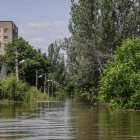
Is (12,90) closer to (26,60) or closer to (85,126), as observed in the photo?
(85,126)

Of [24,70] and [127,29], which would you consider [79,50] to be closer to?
[127,29]

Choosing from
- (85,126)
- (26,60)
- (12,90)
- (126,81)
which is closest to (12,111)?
(126,81)

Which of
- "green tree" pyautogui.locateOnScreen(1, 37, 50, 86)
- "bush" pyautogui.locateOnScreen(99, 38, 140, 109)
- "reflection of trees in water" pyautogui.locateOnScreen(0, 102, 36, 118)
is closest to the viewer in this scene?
"reflection of trees in water" pyautogui.locateOnScreen(0, 102, 36, 118)

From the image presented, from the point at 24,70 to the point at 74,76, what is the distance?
2257cm

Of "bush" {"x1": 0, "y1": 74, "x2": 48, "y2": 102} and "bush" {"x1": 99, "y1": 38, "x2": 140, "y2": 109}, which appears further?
"bush" {"x1": 0, "y1": 74, "x2": 48, "y2": 102}

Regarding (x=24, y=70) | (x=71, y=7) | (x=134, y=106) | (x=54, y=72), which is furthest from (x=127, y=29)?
(x=54, y=72)

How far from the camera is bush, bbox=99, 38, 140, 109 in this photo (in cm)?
2348

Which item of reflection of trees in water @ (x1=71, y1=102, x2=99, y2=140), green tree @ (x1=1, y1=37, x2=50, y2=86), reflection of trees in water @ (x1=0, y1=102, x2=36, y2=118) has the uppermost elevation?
green tree @ (x1=1, y1=37, x2=50, y2=86)

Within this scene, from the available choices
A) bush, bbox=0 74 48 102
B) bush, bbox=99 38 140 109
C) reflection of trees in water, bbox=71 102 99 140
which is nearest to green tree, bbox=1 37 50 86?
bush, bbox=0 74 48 102

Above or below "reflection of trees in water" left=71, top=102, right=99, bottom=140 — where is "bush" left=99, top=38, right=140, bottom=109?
above

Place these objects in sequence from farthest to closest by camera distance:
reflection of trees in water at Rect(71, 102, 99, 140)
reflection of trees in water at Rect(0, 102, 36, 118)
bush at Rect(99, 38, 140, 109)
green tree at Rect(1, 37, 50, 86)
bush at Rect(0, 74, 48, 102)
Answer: green tree at Rect(1, 37, 50, 86), bush at Rect(0, 74, 48, 102), bush at Rect(99, 38, 140, 109), reflection of trees in water at Rect(0, 102, 36, 118), reflection of trees in water at Rect(71, 102, 99, 140)

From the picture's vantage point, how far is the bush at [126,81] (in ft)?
77.0

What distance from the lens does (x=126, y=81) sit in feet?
79.7

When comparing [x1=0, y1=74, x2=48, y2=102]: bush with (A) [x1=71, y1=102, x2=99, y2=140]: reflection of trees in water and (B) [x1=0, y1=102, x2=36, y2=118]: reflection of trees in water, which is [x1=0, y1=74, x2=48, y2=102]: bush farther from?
(A) [x1=71, y1=102, x2=99, y2=140]: reflection of trees in water
